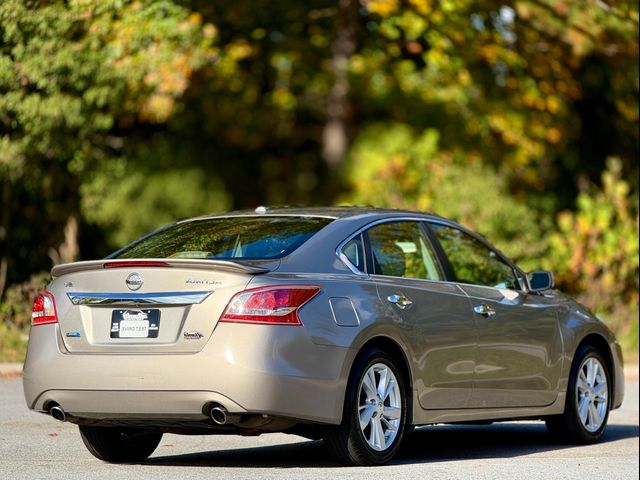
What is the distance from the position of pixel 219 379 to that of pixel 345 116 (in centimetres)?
2351

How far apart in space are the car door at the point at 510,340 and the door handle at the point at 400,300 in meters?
0.81

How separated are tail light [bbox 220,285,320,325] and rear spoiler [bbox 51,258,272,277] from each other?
13cm

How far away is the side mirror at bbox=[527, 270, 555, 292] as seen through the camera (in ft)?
32.7

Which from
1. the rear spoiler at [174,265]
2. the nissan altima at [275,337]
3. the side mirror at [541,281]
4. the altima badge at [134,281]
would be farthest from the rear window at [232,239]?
the side mirror at [541,281]

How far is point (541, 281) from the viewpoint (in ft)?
32.8

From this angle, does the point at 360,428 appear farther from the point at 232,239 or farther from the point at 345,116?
the point at 345,116

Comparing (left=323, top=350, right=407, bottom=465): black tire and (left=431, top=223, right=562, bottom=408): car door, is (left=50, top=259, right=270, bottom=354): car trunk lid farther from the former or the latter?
(left=431, top=223, right=562, bottom=408): car door

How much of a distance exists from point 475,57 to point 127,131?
5691mm

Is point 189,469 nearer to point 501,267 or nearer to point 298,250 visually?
point 298,250

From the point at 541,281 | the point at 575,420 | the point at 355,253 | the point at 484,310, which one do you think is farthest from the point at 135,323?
the point at 575,420

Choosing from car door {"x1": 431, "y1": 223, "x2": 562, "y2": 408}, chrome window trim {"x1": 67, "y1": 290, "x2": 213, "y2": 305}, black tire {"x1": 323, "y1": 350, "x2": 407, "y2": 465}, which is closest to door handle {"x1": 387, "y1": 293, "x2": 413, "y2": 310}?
black tire {"x1": 323, "y1": 350, "x2": 407, "y2": 465}

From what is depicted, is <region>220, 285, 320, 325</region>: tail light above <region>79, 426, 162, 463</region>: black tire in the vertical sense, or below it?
above

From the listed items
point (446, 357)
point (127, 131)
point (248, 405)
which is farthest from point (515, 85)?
point (248, 405)

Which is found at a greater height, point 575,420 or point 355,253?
point 355,253
